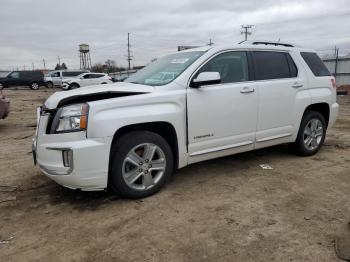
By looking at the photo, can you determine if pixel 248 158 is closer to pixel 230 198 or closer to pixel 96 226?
pixel 230 198

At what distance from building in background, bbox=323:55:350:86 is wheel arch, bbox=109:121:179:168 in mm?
19678

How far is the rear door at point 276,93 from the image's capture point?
4984 millimetres

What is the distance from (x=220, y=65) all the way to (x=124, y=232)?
2473mm

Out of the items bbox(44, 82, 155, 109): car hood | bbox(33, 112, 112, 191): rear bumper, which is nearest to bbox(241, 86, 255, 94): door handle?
bbox(44, 82, 155, 109): car hood

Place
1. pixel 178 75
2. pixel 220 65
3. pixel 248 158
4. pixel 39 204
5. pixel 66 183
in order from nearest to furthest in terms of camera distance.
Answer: pixel 66 183
pixel 39 204
pixel 178 75
pixel 220 65
pixel 248 158

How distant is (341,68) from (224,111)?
1954cm

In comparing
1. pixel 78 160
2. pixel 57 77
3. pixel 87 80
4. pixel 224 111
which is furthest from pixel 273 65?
pixel 57 77

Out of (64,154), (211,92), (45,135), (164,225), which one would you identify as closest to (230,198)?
(164,225)

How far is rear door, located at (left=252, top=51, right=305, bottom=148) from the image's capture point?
4.98 meters

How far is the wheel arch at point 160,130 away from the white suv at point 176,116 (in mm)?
12

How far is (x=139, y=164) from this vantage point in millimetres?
3996

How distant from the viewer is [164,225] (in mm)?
3455

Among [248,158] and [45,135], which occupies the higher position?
[45,135]

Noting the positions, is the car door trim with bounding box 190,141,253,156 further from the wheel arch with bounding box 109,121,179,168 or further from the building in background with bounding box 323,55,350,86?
the building in background with bounding box 323,55,350,86
